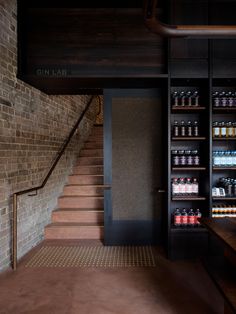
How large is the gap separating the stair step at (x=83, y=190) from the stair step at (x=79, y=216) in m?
0.50

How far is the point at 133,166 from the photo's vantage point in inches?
172

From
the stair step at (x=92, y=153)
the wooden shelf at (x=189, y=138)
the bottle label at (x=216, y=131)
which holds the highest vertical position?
the bottle label at (x=216, y=131)

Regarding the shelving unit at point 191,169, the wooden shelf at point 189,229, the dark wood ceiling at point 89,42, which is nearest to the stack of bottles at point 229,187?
the shelving unit at point 191,169

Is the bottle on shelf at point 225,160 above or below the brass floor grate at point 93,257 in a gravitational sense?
above

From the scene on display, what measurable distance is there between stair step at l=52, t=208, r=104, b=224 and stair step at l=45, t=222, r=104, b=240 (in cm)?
24

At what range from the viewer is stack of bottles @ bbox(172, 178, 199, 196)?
4.00 meters

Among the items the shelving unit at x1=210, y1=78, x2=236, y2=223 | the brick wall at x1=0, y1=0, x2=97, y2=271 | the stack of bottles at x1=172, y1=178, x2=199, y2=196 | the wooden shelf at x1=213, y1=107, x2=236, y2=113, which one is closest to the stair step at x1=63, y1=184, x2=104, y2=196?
the brick wall at x1=0, y1=0, x2=97, y2=271

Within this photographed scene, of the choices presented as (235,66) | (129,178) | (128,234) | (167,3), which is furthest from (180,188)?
(167,3)

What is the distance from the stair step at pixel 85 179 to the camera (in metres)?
5.59

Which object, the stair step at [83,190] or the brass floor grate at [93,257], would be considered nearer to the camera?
the brass floor grate at [93,257]

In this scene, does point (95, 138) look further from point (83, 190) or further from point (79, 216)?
point (79, 216)

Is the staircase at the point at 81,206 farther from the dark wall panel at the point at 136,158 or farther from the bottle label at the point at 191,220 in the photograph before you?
the bottle label at the point at 191,220

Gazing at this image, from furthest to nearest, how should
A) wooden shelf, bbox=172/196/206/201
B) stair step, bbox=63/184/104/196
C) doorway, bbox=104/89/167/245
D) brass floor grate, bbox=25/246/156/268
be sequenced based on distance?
stair step, bbox=63/184/104/196 → doorway, bbox=104/89/167/245 → wooden shelf, bbox=172/196/206/201 → brass floor grate, bbox=25/246/156/268

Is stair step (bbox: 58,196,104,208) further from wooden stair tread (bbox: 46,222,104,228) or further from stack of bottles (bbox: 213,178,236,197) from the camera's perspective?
stack of bottles (bbox: 213,178,236,197)
